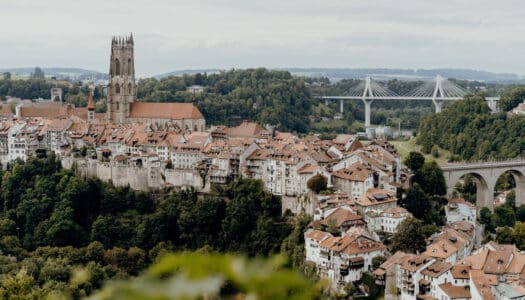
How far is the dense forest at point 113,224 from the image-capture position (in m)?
29.8

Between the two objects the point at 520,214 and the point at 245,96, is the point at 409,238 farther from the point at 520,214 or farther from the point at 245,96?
the point at 245,96

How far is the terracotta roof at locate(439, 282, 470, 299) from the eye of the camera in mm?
22562

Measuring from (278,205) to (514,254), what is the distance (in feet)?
34.9

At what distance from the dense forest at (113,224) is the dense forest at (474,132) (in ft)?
72.5

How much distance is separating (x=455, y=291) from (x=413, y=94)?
61.6m

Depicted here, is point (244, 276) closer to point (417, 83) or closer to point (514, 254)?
point (514, 254)

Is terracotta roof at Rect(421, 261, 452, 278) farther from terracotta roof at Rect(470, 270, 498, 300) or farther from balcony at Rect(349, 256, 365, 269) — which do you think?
balcony at Rect(349, 256, 365, 269)

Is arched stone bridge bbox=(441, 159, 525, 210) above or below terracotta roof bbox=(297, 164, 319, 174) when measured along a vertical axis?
below

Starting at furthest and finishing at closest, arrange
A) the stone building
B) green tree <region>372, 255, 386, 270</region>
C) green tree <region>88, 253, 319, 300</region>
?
the stone building, green tree <region>372, 255, 386, 270</region>, green tree <region>88, 253, 319, 300</region>

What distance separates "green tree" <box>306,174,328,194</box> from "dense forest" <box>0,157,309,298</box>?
1.59 metres

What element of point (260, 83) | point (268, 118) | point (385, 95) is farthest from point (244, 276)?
point (385, 95)

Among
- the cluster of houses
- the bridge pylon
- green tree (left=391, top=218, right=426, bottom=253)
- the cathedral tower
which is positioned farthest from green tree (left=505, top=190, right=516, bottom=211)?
the bridge pylon

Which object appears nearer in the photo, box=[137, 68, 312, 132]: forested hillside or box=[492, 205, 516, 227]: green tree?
box=[492, 205, 516, 227]: green tree

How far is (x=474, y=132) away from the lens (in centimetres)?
5188
